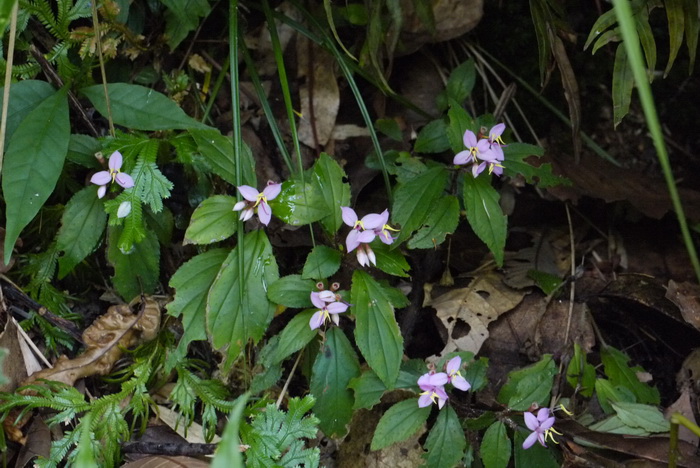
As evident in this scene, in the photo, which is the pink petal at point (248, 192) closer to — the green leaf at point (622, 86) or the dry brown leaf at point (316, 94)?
the dry brown leaf at point (316, 94)

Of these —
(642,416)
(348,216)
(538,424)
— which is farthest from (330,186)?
(642,416)

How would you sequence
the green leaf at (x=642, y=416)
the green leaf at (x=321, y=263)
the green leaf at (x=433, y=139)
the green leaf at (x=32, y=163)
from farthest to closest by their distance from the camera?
the green leaf at (x=433, y=139) → the green leaf at (x=642, y=416) → the green leaf at (x=321, y=263) → the green leaf at (x=32, y=163)

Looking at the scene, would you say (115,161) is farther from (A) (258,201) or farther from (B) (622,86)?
(B) (622,86)

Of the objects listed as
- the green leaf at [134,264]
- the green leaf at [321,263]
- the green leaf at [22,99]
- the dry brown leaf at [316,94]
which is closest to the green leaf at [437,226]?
the green leaf at [321,263]

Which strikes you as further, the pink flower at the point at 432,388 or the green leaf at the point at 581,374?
the green leaf at the point at 581,374

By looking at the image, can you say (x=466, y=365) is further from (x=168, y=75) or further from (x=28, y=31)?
(x=28, y=31)

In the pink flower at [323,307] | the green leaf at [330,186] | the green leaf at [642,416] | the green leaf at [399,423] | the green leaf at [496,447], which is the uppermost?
the green leaf at [330,186]
